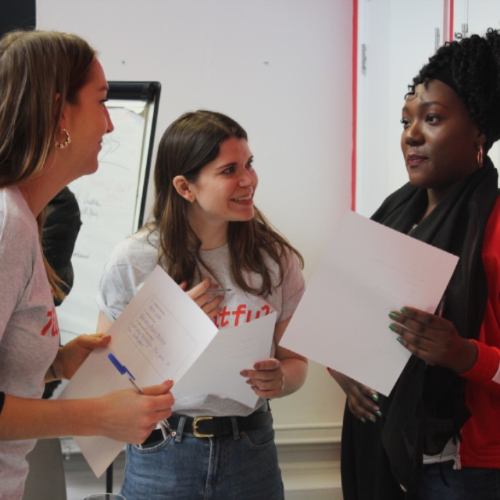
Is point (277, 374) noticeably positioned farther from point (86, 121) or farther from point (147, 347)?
point (86, 121)

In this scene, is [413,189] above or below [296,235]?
above

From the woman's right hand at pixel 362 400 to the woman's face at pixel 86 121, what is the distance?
0.73 metres

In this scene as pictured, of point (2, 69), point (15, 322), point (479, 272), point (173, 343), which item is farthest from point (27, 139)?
point (479, 272)

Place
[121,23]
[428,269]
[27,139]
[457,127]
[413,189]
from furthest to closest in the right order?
[121,23]
[413,189]
[457,127]
[428,269]
[27,139]

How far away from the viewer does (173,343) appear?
115 centimetres

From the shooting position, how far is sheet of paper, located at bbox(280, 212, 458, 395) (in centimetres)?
113

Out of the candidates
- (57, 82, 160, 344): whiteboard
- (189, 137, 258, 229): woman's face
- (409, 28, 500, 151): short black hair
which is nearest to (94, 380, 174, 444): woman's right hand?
(189, 137, 258, 229): woman's face

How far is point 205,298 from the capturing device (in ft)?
4.76

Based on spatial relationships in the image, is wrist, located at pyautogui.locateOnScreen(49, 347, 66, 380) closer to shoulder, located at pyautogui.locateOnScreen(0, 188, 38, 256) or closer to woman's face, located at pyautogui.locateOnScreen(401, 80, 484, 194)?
shoulder, located at pyautogui.locateOnScreen(0, 188, 38, 256)

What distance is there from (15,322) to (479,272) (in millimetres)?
814

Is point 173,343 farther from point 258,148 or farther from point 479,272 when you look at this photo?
point 258,148

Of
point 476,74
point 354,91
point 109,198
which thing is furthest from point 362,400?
point 354,91

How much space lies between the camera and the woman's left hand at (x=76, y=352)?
1209 mm

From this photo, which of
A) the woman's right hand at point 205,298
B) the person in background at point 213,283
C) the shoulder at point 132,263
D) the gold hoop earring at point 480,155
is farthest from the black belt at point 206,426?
the gold hoop earring at point 480,155
